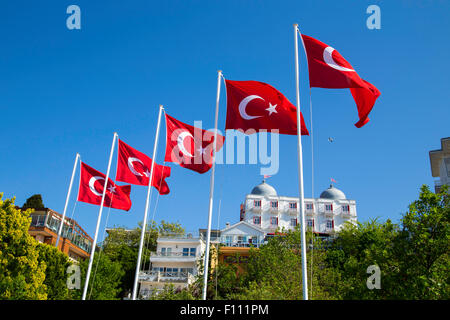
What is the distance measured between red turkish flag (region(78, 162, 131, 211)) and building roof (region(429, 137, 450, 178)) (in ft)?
137

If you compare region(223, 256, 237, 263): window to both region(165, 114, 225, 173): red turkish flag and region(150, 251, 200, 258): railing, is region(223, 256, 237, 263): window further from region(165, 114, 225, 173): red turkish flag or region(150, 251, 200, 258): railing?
region(165, 114, 225, 173): red turkish flag

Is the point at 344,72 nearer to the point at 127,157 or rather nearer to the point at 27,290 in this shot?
the point at 127,157

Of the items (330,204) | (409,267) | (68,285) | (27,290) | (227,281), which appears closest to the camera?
(409,267)

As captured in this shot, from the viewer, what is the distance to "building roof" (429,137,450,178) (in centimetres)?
5175

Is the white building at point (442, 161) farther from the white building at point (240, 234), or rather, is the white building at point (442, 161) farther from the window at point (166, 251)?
the window at point (166, 251)

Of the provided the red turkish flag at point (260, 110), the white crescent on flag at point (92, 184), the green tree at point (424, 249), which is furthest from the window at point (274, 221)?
the red turkish flag at point (260, 110)

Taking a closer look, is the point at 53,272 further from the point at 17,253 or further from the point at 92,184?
the point at 92,184

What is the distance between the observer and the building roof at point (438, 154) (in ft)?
170

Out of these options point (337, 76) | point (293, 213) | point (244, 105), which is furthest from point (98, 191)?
point (293, 213)

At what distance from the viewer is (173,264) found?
58.2 metres

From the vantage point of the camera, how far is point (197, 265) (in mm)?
53594

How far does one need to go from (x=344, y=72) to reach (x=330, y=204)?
91.5 metres

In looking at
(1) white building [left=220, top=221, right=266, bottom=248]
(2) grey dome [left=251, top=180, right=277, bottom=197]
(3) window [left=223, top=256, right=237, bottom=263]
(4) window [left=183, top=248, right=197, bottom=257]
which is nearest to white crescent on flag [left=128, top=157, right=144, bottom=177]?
(4) window [left=183, top=248, right=197, bottom=257]
